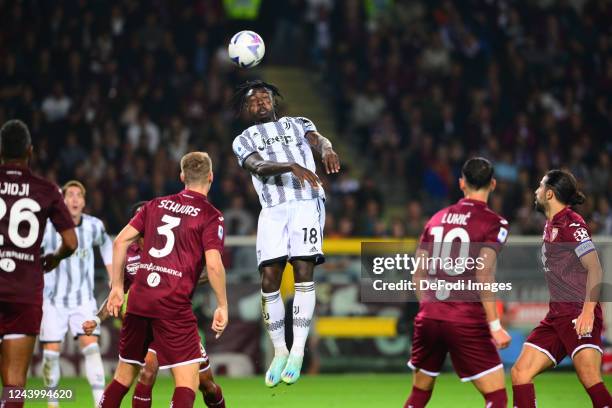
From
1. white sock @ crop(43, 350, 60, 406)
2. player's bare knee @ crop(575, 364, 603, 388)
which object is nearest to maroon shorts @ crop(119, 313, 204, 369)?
player's bare knee @ crop(575, 364, 603, 388)

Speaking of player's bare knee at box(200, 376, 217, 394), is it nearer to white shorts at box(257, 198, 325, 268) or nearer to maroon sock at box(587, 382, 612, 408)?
white shorts at box(257, 198, 325, 268)

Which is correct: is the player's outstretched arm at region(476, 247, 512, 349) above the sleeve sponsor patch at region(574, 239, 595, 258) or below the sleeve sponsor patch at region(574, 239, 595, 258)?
below

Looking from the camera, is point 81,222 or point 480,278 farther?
point 81,222

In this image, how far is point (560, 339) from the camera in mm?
8875

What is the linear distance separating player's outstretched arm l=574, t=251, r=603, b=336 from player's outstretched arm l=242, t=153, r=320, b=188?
2.24 m

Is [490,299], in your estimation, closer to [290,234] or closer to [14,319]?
[290,234]

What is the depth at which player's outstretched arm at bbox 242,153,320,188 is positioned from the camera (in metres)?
9.26

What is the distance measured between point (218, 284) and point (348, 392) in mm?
5923

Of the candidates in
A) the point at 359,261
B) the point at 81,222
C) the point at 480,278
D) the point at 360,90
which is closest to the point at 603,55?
the point at 360,90

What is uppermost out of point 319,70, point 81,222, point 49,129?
point 319,70

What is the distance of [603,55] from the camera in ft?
70.7

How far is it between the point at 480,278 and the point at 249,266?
8259mm

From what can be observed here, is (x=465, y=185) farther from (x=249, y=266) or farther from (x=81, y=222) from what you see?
(x=249, y=266)

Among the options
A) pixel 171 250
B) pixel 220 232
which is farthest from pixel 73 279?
pixel 220 232
